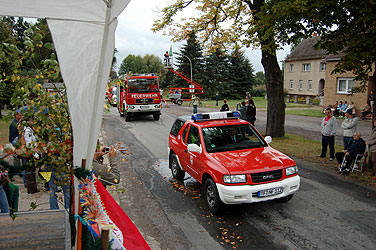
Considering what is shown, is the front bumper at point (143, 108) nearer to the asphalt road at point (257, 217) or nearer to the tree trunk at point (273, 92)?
the tree trunk at point (273, 92)

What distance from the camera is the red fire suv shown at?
5.73m

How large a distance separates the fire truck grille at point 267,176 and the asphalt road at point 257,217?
31.7 inches

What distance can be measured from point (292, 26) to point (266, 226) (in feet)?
21.9

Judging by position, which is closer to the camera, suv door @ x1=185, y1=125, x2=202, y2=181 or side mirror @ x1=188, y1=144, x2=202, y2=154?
side mirror @ x1=188, y1=144, x2=202, y2=154

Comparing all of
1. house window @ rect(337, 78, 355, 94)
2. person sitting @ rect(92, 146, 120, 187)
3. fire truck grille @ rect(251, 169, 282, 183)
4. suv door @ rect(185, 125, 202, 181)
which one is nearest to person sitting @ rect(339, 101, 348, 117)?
house window @ rect(337, 78, 355, 94)

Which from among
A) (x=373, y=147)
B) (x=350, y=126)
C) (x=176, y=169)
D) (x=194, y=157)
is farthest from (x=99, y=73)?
(x=350, y=126)

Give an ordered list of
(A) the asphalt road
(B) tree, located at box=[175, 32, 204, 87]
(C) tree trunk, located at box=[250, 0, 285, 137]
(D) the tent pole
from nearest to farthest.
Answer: (D) the tent pole, (A) the asphalt road, (C) tree trunk, located at box=[250, 0, 285, 137], (B) tree, located at box=[175, 32, 204, 87]

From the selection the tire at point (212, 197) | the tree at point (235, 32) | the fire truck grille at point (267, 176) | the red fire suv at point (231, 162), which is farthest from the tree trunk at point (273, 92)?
the tire at point (212, 197)

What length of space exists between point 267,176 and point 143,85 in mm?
16783

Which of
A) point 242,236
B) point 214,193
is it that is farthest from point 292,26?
point 242,236

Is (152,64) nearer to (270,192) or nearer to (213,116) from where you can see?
(213,116)

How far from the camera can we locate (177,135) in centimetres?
839

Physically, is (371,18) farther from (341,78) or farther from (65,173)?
(341,78)

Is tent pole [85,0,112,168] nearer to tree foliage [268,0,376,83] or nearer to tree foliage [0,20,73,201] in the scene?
tree foliage [0,20,73,201]
